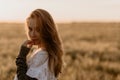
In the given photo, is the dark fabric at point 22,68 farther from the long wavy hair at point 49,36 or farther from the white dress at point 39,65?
the long wavy hair at point 49,36

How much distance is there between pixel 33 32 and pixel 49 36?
15 centimetres

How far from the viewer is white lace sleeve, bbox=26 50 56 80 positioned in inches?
179

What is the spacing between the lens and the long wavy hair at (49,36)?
4.60 metres

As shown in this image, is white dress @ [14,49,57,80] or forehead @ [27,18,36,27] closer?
white dress @ [14,49,57,80]

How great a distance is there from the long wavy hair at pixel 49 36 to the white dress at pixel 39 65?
0.15 ft

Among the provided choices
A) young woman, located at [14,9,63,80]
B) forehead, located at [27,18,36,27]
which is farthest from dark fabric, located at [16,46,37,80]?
forehead, located at [27,18,36,27]

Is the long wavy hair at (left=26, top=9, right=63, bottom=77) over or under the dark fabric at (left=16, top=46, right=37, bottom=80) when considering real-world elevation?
over

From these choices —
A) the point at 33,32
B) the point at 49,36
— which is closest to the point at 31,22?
the point at 33,32

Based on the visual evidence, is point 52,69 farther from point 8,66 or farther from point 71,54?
point 71,54

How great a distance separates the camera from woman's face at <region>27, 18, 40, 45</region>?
460cm

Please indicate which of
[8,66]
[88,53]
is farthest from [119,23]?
[8,66]

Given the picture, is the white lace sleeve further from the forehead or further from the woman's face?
the forehead

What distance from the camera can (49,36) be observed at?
463 centimetres

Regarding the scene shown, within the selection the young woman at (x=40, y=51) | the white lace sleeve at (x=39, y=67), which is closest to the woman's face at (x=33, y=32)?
the young woman at (x=40, y=51)
